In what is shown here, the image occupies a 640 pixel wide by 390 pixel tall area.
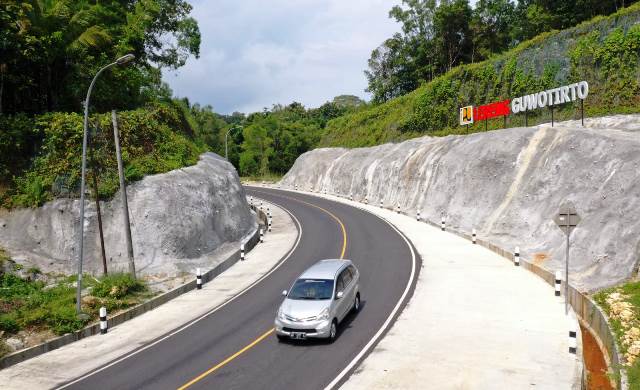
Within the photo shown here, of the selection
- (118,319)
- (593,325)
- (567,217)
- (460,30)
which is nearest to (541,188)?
(567,217)

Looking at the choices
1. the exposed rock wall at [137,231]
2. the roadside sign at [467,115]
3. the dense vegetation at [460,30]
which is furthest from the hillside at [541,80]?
the exposed rock wall at [137,231]

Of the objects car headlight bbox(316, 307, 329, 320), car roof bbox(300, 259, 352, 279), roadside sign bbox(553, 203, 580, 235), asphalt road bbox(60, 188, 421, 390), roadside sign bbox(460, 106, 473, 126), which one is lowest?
asphalt road bbox(60, 188, 421, 390)

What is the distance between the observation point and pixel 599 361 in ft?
43.1

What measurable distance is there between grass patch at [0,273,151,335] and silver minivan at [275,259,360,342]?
27.5 ft

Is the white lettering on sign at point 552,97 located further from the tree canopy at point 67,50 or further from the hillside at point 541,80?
the tree canopy at point 67,50

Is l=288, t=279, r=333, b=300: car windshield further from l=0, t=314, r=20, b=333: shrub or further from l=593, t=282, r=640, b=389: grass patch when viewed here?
l=0, t=314, r=20, b=333: shrub

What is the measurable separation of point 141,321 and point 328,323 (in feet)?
28.6

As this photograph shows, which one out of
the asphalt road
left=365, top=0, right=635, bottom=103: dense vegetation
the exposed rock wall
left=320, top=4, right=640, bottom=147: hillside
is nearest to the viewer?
the asphalt road

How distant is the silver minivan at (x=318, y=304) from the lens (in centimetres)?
1360

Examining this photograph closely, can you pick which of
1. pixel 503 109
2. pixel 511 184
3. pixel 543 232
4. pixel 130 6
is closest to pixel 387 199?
pixel 503 109

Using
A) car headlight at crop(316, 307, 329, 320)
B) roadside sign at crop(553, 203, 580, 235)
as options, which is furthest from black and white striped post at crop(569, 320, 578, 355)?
car headlight at crop(316, 307, 329, 320)

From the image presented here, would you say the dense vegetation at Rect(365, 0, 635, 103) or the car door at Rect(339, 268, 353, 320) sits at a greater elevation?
the dense vegetation at Rect(365, 0, 635, 103)

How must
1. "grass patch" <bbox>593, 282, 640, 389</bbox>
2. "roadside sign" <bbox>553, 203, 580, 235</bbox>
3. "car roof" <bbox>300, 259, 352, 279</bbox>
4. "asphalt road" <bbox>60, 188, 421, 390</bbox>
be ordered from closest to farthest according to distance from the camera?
"grass patch" <bbox>593, 282, 640, 389</bbox>, "asphalt road" <bbox>60, 188, 421, 390</bbox>, "roadside sign" <bbox>553, 203, 580, 235</bbox>, "car roof" <bbox>300, 259, 352, 279</bbox>

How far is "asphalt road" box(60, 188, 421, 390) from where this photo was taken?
1201cm
